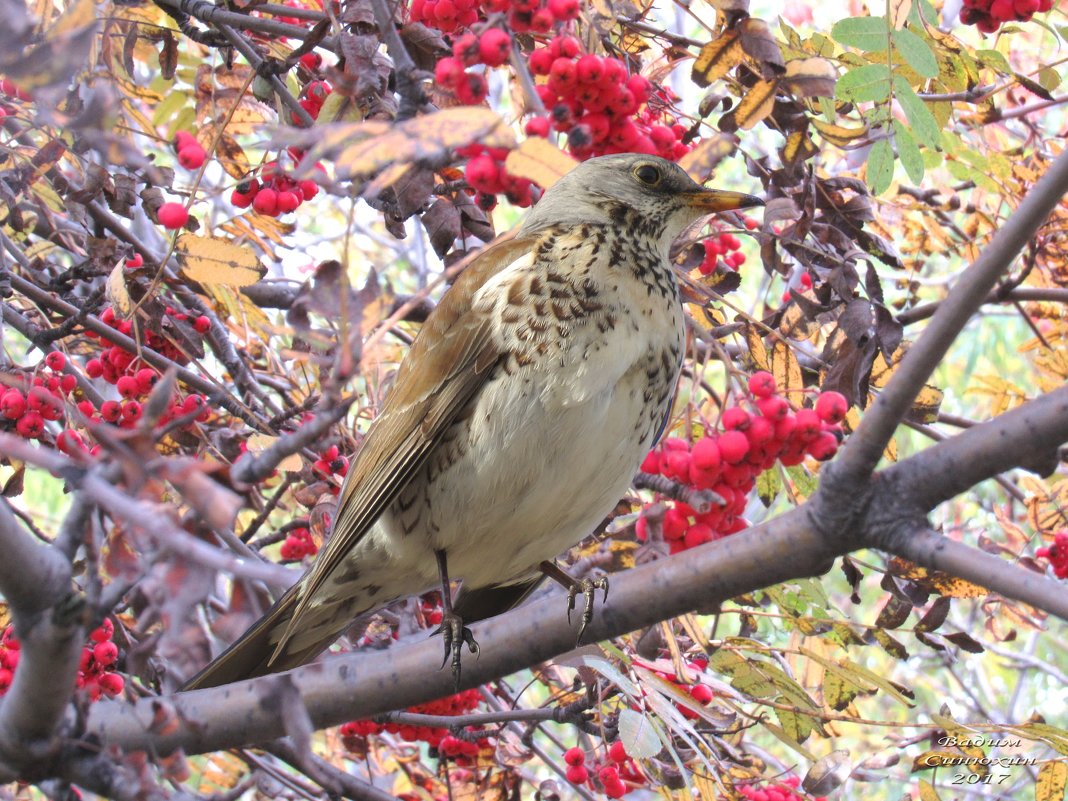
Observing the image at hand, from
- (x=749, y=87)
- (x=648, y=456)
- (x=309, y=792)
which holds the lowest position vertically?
(x=309, y=792)

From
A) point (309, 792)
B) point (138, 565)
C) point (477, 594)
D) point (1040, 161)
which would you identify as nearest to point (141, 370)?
point (477, 594)

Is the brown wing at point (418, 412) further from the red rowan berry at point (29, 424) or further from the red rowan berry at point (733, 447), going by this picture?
the red rowan berry at point (29, 424)

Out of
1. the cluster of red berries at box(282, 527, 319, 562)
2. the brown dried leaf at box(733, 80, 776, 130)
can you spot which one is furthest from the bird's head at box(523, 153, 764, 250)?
the cluster of red berries at box(282, 527, 319, 562)

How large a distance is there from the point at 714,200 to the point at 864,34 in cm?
52

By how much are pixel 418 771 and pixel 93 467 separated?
245 cm

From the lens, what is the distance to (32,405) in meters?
2.51

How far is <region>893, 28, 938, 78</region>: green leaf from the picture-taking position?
90.1 inches

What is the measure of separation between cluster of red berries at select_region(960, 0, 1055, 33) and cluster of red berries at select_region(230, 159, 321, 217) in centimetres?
147

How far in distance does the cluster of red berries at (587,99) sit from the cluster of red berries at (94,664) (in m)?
1.42

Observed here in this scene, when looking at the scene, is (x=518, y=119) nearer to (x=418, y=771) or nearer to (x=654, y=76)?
(x=654, y=76)

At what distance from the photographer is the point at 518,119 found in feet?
8.20

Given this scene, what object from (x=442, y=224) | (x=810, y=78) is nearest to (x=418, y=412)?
(x=442, y=224)

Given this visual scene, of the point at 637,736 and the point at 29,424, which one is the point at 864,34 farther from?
the point at 29,424

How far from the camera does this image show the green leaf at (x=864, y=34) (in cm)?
237
